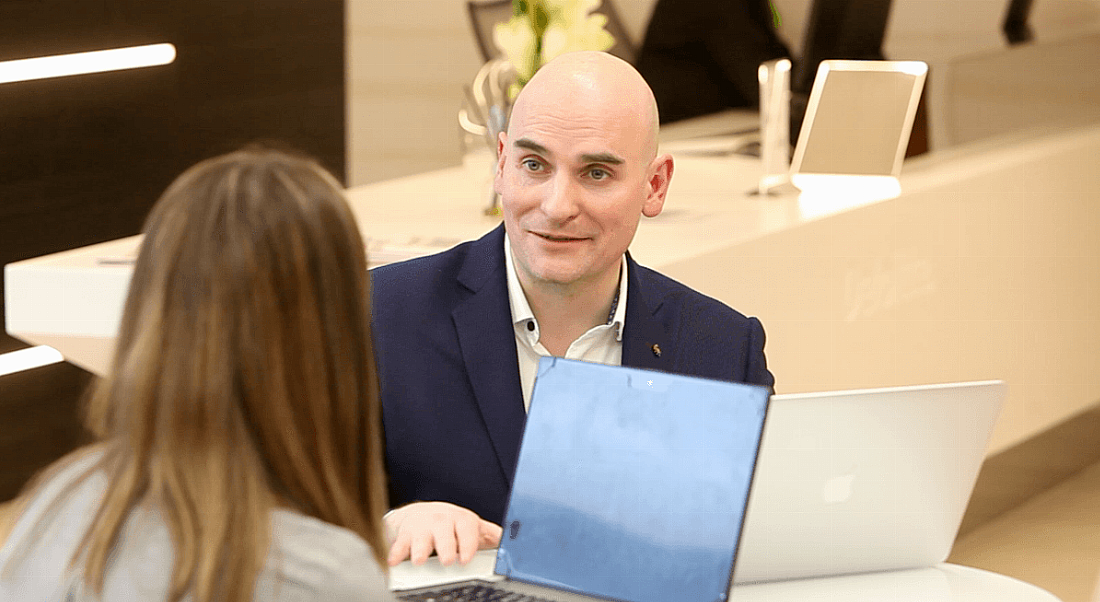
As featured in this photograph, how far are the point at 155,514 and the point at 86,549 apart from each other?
5 centimetres

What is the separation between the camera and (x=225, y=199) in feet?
3.20

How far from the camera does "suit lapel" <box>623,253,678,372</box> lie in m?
1.86

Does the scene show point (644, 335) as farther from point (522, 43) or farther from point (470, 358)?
point (522, 43)

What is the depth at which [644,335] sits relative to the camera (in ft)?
6.15

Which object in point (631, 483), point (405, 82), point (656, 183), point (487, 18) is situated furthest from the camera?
point (405, 82)

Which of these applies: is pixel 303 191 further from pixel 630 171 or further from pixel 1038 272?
pixel 1038 272

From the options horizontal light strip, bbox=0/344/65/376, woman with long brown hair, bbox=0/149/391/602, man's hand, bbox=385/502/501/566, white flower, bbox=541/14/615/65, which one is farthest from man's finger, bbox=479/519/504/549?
horizontal light strip, bbox=0/344/65/376

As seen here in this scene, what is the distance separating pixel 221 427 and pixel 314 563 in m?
0.11

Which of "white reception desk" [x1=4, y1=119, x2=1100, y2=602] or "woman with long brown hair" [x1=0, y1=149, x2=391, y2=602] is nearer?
"woman with long brown hair" [x1=0, y1=149, x2=391, y2=602]

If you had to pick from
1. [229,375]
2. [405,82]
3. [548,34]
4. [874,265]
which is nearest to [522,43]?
[548,34]

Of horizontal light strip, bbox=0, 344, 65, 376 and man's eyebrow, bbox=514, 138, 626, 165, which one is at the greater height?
man's eyebrow, bbox=514, 138, 626, 165

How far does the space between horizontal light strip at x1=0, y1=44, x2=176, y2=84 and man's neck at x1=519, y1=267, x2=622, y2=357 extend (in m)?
2.30

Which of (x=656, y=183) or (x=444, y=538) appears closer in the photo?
(x=444, y=538)

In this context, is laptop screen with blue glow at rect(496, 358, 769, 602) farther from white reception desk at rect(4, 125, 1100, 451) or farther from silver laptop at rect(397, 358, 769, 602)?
white reception desk at rect(4, 125, 1100, 451)
